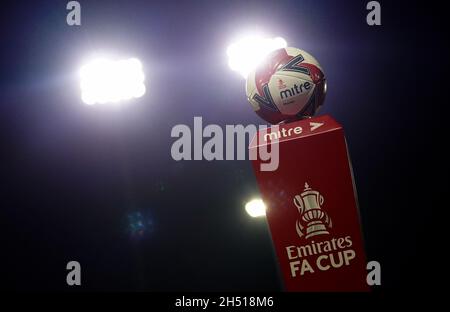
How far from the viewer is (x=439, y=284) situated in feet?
26.1

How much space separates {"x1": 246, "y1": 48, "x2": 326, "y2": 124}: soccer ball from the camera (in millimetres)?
3342

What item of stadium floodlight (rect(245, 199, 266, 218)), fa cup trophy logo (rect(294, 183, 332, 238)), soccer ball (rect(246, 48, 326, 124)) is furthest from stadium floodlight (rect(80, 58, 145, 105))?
fa cup trophy logo (rect(294, 183, 332, 238))

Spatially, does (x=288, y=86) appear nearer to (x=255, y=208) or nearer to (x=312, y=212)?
(x=312, y=212)

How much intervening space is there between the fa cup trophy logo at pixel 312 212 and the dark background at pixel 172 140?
4.71 m

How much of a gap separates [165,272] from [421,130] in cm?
484

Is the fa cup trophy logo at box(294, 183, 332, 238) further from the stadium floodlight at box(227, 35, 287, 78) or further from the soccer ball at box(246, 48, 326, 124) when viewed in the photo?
the stadium floodlight at box(227, 35, 287, 78)

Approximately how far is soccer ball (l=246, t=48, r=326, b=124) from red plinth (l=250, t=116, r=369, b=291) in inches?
18.7

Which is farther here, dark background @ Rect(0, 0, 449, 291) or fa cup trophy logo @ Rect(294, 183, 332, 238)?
dark background @ Rect(0, 0, 449, 291)

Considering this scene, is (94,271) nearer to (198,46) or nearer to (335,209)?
(198,46)

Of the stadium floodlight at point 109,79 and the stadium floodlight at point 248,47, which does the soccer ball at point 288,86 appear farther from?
the stadium floodlight at point 109,79

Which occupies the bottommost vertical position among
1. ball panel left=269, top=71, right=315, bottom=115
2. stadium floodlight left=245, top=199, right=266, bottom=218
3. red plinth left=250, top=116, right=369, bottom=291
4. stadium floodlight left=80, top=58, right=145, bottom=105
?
red plinth left=250, top=116, right=369, bottom=291

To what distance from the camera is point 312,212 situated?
2867 millimetres

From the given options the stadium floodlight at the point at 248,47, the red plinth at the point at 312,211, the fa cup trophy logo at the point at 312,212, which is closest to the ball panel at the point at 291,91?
the red plinth at the point at 312,211

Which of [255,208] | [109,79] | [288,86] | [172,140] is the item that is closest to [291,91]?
[288,86]
